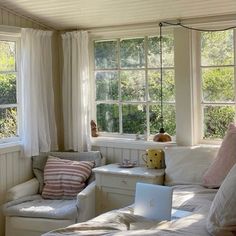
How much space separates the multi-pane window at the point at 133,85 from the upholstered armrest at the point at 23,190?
90cm

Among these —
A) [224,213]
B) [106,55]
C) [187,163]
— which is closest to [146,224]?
[224,213]

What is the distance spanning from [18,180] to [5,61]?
1.15 metres

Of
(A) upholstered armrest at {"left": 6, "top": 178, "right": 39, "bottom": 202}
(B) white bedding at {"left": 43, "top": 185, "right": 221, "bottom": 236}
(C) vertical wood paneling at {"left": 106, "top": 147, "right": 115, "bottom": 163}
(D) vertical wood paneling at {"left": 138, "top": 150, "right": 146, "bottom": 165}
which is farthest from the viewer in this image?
(C) vertical wood paneling at {"left": 106, "top": 147, "right": 115, "bottom": 163}

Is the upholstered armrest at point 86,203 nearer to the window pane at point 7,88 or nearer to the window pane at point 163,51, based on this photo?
the window pane at point 7,88

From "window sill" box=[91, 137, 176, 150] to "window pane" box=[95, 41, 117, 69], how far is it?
0.74 metres

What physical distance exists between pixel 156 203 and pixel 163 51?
74.3 inches

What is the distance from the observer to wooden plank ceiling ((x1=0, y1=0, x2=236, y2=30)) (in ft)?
12.4

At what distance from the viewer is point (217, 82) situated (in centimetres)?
407

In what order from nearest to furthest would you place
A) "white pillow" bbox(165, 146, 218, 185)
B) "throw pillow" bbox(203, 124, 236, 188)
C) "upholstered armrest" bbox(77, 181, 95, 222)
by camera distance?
"throw pillow" bbox(203, 124, 236, 188)
"white pillow" bbox(165, 146, 218, 185)
"upholstered armrest" bbox(77, 181, 95, 222)

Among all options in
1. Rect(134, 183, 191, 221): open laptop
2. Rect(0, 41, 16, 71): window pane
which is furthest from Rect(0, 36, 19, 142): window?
Rect(134, 183, 191, 221): open laptop

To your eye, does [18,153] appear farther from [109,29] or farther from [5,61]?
[109,29]

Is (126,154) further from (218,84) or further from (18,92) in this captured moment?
(18,92)

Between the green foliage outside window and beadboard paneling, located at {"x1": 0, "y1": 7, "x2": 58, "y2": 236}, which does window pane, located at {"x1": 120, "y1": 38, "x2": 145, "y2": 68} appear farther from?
the green foliage outside window

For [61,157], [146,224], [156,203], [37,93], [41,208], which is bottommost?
[41,208]
